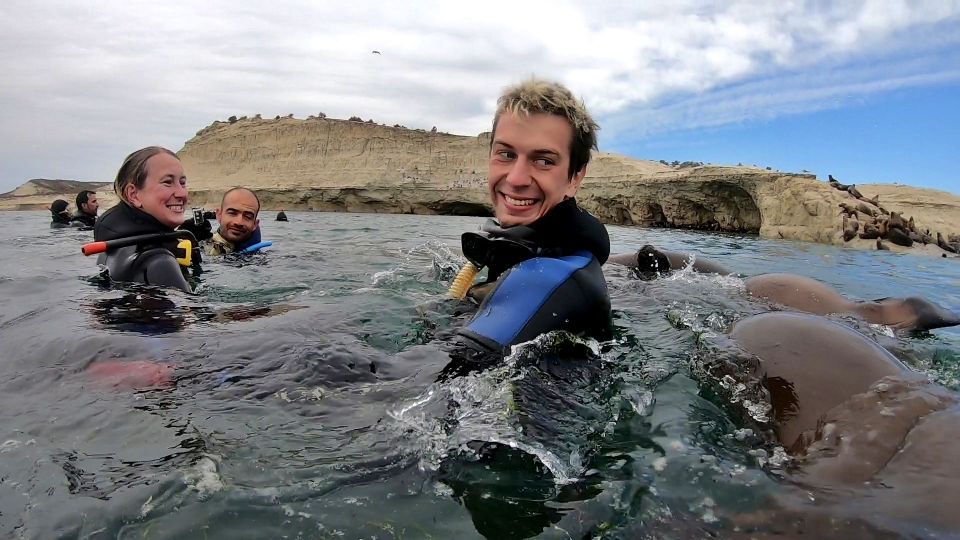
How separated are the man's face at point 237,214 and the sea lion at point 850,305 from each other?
18.0ft

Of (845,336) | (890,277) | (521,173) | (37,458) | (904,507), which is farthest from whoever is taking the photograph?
(890,277)

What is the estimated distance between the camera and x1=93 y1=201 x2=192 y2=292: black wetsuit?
3.79 meters

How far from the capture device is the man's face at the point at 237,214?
265 inches

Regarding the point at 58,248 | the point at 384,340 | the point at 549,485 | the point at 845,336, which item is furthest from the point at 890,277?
the point at 58,248

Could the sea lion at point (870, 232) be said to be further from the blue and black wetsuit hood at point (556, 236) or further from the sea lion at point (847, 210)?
the blue and black wetsuit hood at point (556, 236)

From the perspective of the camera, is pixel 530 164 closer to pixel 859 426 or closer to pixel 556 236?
pixel 556 236

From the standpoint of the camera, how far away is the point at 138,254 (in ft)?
12.9

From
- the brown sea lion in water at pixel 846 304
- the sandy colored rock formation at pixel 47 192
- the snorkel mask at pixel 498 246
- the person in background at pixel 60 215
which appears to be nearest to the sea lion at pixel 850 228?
the brown sea lion in water at pixel 846 304

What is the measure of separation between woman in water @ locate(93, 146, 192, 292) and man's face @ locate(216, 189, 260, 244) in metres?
2.45

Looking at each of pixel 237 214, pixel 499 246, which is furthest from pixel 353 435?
pixel 237 214

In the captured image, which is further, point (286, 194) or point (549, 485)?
point (286, 194)

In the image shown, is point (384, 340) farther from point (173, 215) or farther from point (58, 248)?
point (58, 248)

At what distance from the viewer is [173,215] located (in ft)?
14.0

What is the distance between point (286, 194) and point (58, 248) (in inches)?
1057
